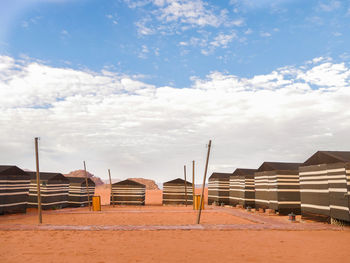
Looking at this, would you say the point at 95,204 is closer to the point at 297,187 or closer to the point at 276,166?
the point at 276,166

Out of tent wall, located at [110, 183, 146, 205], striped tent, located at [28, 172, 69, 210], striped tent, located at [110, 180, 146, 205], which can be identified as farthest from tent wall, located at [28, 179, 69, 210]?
tent wall, located at [110, 183, 146, 205]

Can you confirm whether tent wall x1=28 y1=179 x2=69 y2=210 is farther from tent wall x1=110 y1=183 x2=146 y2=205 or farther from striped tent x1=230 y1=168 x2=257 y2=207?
striped tent x1=230 y1=168 x2=257 y2=207

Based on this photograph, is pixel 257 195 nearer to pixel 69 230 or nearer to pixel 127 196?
pixel 127 196

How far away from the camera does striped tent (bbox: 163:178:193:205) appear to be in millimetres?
35688

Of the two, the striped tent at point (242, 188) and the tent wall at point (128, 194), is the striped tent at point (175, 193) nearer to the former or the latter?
the tent wall at point (128, 194)

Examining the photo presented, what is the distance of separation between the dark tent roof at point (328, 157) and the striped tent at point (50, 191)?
78.7 ft

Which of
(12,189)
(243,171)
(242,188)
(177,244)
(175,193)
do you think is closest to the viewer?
(177,244)

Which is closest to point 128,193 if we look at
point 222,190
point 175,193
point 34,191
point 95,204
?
point 175,193

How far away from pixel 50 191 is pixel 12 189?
229 inches

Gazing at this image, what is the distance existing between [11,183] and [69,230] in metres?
11.4

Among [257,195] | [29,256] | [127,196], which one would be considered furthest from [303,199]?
[127,196]

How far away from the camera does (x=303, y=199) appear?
63.9ft

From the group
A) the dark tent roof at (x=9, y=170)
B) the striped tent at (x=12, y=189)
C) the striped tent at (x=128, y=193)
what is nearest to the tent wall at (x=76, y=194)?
the striped tent at (x=128, y=193)

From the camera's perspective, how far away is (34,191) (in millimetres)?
29203
